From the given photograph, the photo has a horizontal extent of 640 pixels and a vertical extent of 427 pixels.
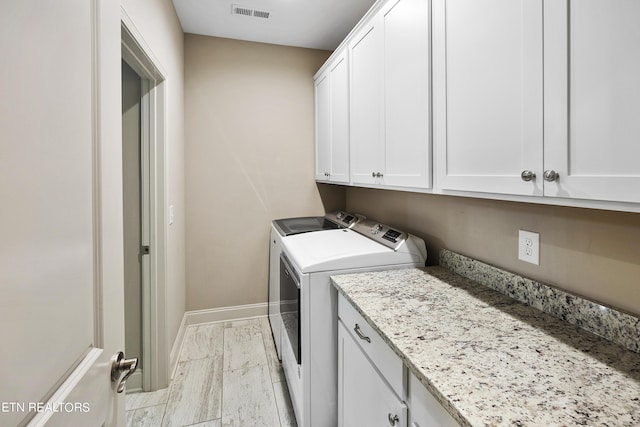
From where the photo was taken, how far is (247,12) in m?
2.41

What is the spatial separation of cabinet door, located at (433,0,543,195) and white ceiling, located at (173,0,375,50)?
137cm

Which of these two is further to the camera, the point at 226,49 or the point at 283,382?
the point at 226,49

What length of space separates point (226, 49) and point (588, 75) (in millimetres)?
2814

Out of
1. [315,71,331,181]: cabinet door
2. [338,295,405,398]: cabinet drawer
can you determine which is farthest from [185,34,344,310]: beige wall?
[338,295,405,398]: cabinet drawer

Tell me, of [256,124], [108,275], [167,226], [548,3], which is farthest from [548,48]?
[256,124]

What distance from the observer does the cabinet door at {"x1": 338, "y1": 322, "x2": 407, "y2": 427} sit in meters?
1.05

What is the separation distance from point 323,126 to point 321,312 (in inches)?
67.9

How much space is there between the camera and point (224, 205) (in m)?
2.96

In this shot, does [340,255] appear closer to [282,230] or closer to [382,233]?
[382,233]

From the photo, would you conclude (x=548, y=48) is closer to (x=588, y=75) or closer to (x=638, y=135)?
(x=588, y=75)

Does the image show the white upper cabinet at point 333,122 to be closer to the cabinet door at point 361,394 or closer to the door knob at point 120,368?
the cabinet door at point 361,394

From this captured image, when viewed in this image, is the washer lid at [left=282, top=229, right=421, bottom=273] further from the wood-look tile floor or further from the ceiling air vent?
the ceiling air vent

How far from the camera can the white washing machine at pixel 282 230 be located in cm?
243

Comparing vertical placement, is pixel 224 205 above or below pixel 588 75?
below
